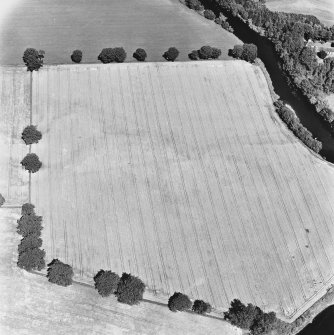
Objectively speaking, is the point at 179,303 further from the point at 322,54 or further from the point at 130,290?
the point at 322,54

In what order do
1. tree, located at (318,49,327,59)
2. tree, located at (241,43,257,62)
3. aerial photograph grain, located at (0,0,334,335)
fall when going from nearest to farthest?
aerial photograph grain, located at (0,0,334,335)
tree, located at (241,43,257,62)
tree, located at (318,49,327,59)

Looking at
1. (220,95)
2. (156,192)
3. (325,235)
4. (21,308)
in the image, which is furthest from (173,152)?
(21,308)

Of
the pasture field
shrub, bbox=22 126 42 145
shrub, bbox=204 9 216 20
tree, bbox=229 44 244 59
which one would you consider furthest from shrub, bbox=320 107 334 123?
shrub, bbox=22 126 42 145

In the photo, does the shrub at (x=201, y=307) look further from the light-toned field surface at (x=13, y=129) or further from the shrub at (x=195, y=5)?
the shrub at (x=195, y=5)

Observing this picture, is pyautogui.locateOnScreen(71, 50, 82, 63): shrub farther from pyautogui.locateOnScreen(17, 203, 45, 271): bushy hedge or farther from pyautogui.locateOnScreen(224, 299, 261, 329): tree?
pyautogui.locateOnScreen(224, 299, 261, 329): tree

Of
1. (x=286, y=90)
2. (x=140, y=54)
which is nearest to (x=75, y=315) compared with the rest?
(x=140, y=54)

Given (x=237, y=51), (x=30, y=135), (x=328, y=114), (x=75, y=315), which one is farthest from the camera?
(x=237, y=51)

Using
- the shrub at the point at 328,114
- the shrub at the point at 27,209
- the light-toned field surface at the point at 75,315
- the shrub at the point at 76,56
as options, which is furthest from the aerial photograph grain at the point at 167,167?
the shrub at the point at 76,56
